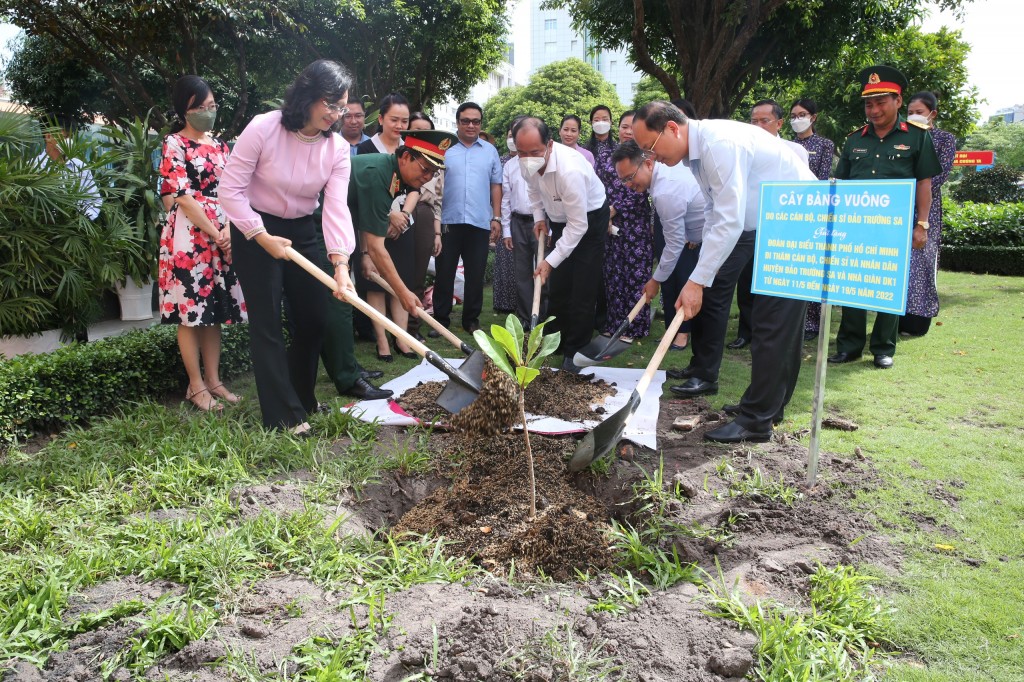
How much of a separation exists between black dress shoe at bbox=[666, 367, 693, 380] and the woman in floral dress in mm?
3097

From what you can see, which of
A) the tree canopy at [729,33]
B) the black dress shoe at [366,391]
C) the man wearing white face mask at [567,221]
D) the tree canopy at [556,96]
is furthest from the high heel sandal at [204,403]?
the tree canopy at [556,96]

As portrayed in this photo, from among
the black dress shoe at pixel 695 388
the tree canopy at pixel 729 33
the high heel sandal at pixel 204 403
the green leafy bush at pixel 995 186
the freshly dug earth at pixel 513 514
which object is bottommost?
the freshly dug earth at pixel 513 514

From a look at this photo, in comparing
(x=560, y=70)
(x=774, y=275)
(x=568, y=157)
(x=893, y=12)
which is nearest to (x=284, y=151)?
(x=568, y=157)

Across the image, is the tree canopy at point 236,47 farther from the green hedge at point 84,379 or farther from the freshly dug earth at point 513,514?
the freshly dug earth at point 513,514

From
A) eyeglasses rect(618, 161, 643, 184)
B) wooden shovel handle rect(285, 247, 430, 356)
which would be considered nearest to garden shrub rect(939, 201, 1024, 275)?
eyeglasses rect(618, 161, 643, 184)

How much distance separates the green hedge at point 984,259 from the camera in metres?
12.0

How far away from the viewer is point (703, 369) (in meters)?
4.97

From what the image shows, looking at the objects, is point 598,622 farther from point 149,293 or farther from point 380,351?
point 149,293

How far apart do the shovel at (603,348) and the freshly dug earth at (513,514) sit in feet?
4.00

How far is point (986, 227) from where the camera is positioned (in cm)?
1266

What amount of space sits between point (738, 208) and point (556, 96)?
118ft

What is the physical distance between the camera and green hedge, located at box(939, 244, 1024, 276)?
39.5ft

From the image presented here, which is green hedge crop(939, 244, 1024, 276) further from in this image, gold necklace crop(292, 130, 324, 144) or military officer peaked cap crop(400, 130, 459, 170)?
gold necklace crop(292, 130, 324, 144)

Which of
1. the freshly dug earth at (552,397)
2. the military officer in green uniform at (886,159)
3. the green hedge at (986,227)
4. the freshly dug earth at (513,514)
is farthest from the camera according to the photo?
the green hedge at (986,227)
